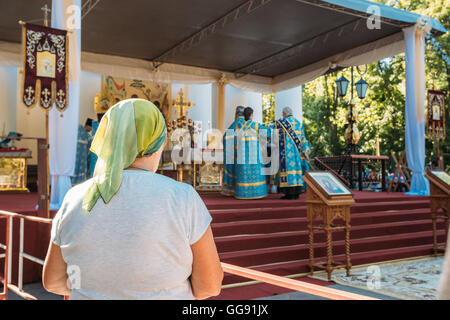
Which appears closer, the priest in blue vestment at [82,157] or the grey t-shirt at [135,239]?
the grey t-shirt at [135,239]

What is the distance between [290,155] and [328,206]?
3301 millimetres

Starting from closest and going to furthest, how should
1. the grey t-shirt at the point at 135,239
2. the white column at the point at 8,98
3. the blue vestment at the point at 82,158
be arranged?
the grey t-shirt at the point at 135,239, the blue vestment at the point at 82,158, the white column at the point at 8,98

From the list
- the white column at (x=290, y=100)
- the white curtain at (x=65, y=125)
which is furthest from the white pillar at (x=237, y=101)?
the white curtain at (x=65, y=125)

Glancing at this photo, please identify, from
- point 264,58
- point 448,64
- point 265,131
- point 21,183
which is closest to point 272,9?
point 265,131

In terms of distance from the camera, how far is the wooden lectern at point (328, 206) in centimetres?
575

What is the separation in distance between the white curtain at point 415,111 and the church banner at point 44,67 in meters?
7.53

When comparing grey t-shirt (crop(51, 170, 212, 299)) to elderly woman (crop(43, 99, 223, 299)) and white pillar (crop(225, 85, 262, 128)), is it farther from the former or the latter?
A: white pillar (crop(225, 85, 262, 128))

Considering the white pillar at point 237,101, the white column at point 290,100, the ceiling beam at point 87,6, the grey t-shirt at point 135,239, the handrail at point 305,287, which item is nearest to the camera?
the grey t-shirt at point 135,239

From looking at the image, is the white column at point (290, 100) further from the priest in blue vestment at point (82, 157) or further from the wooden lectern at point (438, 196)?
→ the wooden lectern at point (438, 196)

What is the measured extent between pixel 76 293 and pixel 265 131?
7921 mm

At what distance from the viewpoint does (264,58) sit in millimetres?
13312

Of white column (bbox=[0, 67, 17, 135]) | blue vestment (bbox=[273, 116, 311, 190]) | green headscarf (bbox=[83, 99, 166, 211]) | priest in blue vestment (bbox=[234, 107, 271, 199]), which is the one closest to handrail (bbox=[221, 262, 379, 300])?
green headscarf (bbox=[83, 99, 166, 211])

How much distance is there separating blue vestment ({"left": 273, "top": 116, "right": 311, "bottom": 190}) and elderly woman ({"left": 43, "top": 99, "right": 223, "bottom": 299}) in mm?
7643
